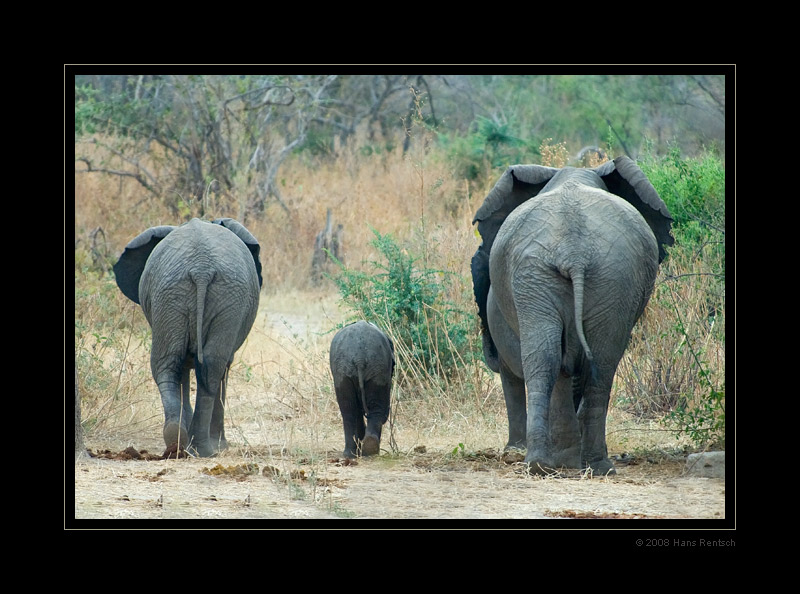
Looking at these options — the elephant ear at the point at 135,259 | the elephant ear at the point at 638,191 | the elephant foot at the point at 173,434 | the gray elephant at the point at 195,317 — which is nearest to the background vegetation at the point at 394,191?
the elephant ear at the point at 135,259

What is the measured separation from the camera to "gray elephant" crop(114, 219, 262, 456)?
7824 millimetres

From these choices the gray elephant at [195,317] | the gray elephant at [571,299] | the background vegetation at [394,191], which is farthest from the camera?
the background vegetation at [394,191]

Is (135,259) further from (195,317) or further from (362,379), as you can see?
(362,379)

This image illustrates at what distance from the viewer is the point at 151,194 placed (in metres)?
18.1

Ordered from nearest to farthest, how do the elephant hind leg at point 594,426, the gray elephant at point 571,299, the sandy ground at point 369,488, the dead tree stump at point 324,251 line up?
the sandy ground at point 369,488
the gray elephant at point 571,299
the elephant hind leg at point 594,426
the dead tree stump at point 324,251

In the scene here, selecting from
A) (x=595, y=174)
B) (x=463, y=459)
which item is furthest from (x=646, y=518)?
(x=595, y=174)

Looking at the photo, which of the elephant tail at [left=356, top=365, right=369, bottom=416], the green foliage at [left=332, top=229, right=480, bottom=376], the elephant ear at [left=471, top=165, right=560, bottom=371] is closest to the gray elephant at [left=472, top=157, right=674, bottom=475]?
the elephant ear at [left=471, top=165, right=560, bottom=371]

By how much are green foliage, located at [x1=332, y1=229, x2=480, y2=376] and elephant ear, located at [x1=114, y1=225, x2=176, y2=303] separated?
199 centimetres

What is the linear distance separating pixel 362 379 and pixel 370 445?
459 millimetres

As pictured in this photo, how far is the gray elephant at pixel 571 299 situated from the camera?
656cm

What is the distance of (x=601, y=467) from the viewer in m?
6.98

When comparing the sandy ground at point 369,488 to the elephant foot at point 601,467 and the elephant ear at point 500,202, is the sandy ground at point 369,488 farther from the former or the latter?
the elephant ear at point 500,202

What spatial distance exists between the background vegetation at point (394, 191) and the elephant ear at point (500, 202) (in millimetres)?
1534
